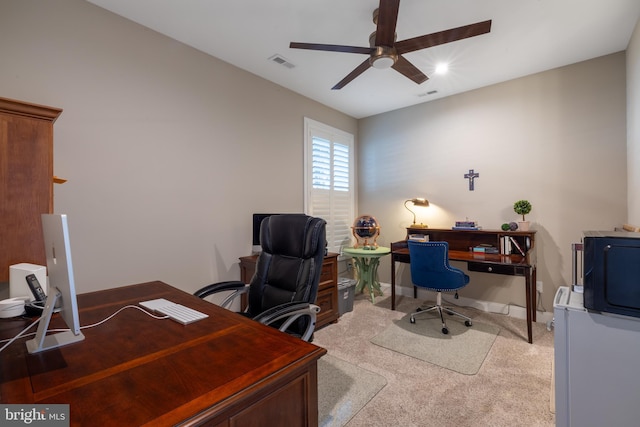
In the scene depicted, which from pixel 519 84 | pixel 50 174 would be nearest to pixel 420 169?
pixel 519 84

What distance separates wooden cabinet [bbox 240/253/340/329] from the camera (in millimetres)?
2975

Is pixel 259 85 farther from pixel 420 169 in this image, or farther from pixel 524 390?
pixel 524 390

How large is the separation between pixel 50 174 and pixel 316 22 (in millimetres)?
2127

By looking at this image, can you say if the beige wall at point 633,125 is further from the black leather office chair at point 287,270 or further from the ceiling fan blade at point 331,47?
the black leather office chair at point 287,270

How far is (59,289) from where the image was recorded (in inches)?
39.5

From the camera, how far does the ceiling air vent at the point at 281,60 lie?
2826 millimetres

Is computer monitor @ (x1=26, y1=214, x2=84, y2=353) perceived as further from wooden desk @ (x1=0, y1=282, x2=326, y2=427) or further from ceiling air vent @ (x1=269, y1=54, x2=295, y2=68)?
ceiling air vent @ (x1=269, y1=54, x2=295, y2=68)

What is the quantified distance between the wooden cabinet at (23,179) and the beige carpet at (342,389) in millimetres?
1886

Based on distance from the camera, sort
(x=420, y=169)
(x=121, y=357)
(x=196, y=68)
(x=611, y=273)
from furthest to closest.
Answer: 1. (x=420, y=169)
2. (x=196, y=68)
3. (x=611, y=273)
4. (x=121, y=357)

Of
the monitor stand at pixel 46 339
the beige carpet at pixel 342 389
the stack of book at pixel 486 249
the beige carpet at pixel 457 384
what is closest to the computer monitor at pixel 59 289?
the monitor stand at pixel 46 339

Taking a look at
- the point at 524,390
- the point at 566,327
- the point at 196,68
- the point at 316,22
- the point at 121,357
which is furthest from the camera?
the point at 196,68

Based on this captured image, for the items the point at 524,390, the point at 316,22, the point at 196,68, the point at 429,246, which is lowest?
the point at 524,390

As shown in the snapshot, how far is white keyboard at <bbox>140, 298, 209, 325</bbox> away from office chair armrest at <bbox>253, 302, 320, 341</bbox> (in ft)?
0.93

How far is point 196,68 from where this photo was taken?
2.68m
